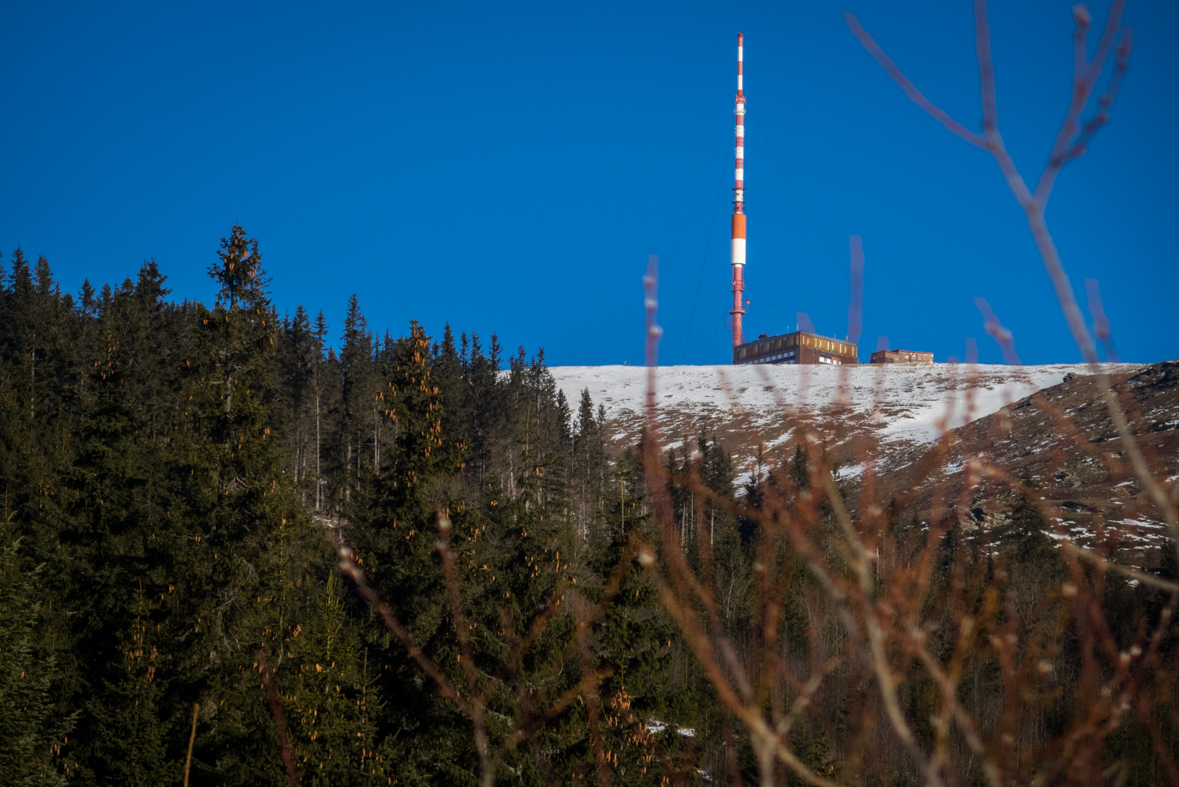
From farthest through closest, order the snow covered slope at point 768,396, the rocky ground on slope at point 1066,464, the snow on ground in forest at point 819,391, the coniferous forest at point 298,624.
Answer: the snow on ground in forest at point 819,391, the snow covered slope at point 768,396, the coniferous forest at point 298,624, the rocky ground on slope at point 1066,464

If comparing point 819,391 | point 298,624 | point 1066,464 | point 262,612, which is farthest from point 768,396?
point 262,612

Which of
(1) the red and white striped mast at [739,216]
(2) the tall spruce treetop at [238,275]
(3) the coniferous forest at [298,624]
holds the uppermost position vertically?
(1) the red and white striped mast at [739,216]

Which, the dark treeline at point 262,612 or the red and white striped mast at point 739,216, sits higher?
the red and white striped mast at point 739,216

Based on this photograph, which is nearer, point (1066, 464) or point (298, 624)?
point (298, 624)

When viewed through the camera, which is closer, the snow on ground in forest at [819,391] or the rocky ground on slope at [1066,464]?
the rocky ground on slope at [1066,464]

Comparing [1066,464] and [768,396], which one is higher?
[768,396]

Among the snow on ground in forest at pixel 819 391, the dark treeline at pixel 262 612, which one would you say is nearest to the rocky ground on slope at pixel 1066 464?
the dark treeline at pixel 262 612

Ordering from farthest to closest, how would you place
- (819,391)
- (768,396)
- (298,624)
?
(768,396), (819,391), (298,624)

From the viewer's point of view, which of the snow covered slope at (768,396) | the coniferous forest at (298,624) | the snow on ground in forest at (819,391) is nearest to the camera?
the coniferous forest at (298,624)

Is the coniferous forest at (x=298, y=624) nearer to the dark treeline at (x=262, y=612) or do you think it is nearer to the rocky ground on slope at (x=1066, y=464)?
the dark treeline at (x=262, y=612)

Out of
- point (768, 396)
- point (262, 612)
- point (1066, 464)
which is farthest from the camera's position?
point (768, 396)

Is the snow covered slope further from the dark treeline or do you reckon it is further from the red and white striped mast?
the dark treeline

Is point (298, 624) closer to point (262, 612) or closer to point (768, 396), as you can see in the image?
point (262, 612)

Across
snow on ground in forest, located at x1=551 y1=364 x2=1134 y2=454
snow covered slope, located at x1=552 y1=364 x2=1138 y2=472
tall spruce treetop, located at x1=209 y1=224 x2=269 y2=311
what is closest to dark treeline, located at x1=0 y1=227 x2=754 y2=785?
tall spruce treetop, located at x1=209 y1=224 x2=269 y2=311
